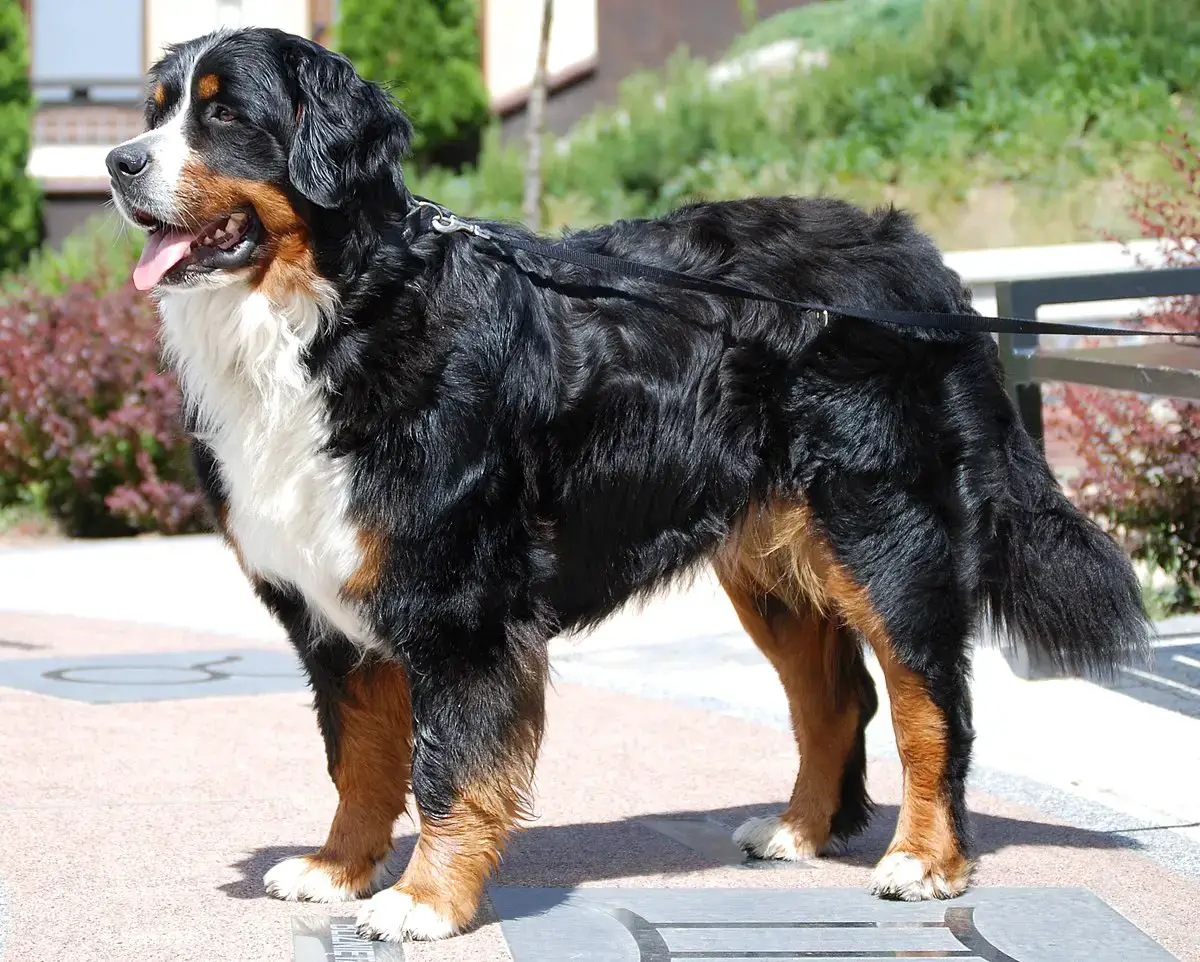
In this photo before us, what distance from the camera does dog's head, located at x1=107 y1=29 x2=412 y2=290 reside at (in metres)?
3.68

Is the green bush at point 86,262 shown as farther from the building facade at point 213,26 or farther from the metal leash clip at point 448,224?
the metal leash clip at point 448,224

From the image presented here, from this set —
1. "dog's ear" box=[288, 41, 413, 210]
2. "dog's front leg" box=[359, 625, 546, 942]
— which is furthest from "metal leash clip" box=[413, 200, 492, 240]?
"dog's front leg" box=[359, 625, 546, 942]

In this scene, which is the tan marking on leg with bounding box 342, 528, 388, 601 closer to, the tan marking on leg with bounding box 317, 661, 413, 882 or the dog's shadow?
the tan marking on leg with bounding box 317, 661, 413, 882

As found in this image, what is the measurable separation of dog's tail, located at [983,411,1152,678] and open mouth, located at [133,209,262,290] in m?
2.20

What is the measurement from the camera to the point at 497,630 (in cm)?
391

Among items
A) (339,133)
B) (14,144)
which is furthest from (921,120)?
(339,133)

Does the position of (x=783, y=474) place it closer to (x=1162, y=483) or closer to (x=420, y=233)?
(x=420, y=233)

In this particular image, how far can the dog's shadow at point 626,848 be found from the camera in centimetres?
442

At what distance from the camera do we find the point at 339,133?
3805 millimetres

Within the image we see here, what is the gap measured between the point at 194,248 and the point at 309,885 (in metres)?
1.66

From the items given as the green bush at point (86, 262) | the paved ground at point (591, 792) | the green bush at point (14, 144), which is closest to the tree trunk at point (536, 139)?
the green bush at point (86, 262)

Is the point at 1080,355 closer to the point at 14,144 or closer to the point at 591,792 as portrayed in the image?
the point at 591,792

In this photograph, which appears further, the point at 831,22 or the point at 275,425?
the point at 831,22

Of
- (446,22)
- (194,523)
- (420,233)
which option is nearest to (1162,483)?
(420,233)
